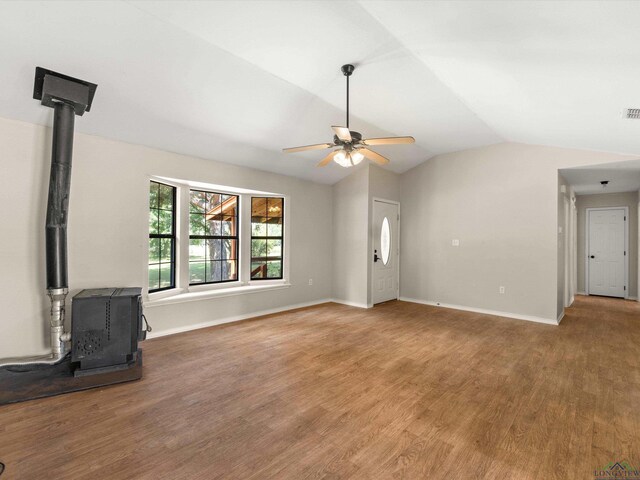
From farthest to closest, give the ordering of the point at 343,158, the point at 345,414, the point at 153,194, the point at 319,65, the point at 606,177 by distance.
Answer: the point at 606,177, the point at 153,194, the point at 343,158, the point at 319,65, the point at 345,414

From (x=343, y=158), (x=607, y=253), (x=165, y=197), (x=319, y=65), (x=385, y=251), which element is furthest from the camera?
(x=607, y=253)

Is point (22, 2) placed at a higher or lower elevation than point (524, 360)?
higher

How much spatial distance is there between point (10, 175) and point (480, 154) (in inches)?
253

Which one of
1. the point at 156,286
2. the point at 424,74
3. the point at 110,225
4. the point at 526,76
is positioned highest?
the point at 424,74

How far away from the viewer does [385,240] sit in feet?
20.7

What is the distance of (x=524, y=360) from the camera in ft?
11.0

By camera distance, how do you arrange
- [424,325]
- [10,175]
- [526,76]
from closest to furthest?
[526,76] < [10,175] < [424,325]

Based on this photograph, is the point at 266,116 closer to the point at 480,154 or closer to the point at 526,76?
the point at 526,76

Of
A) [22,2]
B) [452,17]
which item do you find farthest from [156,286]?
[452,17]

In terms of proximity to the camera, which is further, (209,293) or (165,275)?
(209,293)

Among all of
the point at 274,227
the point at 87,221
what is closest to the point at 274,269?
the point at 274,227

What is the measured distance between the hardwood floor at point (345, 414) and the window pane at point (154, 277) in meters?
0.79

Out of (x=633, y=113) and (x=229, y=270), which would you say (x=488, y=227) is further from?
(x=229, y=270)

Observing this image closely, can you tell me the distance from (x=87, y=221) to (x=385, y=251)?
485 centimetres
